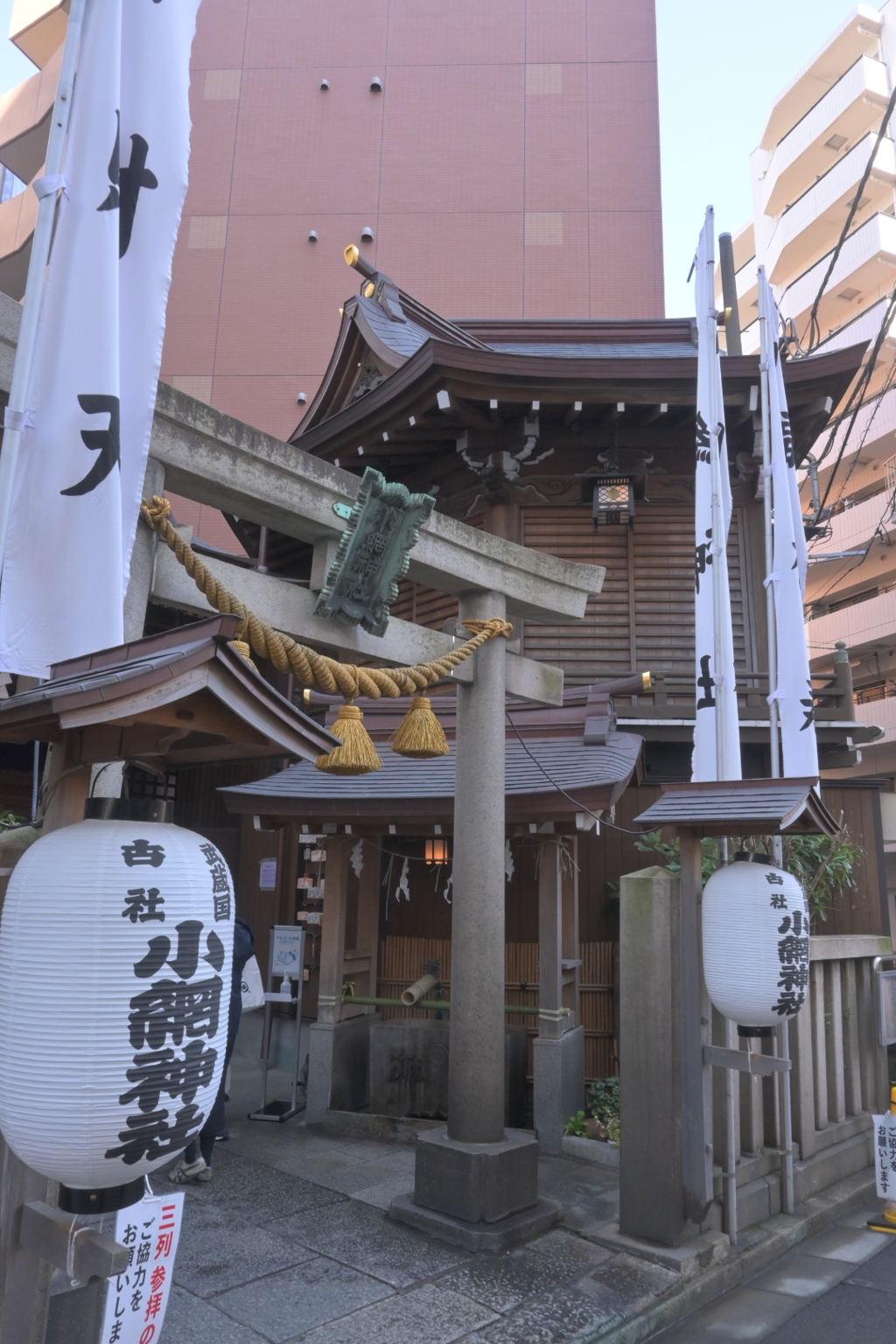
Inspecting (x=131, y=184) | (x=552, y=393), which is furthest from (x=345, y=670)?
(x=552, y=393)

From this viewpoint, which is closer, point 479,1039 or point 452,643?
point 479,1039

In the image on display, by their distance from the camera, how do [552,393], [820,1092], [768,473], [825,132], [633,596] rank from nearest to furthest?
[820,1092] < [768,473] < [552,393] < [633,596] < [825,132]

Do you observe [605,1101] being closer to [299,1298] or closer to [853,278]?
[299,1298]

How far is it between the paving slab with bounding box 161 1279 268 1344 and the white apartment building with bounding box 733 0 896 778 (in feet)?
84.0

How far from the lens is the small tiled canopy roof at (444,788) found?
771 centimetres

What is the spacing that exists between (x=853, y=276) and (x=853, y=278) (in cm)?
19

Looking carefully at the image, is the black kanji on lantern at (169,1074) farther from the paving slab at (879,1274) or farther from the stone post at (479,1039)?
the paving slab at (879,1274)

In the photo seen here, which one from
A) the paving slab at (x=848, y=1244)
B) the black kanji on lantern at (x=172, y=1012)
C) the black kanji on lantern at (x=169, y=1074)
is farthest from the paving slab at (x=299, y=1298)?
the paving slab at (x=848, y=1244)

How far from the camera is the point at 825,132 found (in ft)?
104

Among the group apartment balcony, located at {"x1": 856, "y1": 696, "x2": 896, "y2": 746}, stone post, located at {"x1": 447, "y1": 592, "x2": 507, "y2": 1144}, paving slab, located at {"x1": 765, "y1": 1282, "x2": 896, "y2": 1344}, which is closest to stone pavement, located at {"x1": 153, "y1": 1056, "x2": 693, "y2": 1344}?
paving slab, located at {"x1": 765, "y1": 1282, "x2": 896, "y2": 1344}

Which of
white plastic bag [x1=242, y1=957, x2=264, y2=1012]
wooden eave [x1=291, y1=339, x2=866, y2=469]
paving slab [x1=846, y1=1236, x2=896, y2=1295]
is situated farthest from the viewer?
wooden eave [x1=291, y1=339, x2=866, y2=469]

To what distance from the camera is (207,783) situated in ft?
45.1

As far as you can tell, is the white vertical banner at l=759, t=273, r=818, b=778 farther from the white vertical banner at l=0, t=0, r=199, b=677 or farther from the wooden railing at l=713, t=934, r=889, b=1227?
the white vertical banner at l=0, t=0, r=199, b=677

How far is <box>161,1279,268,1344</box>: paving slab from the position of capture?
4262 mm
